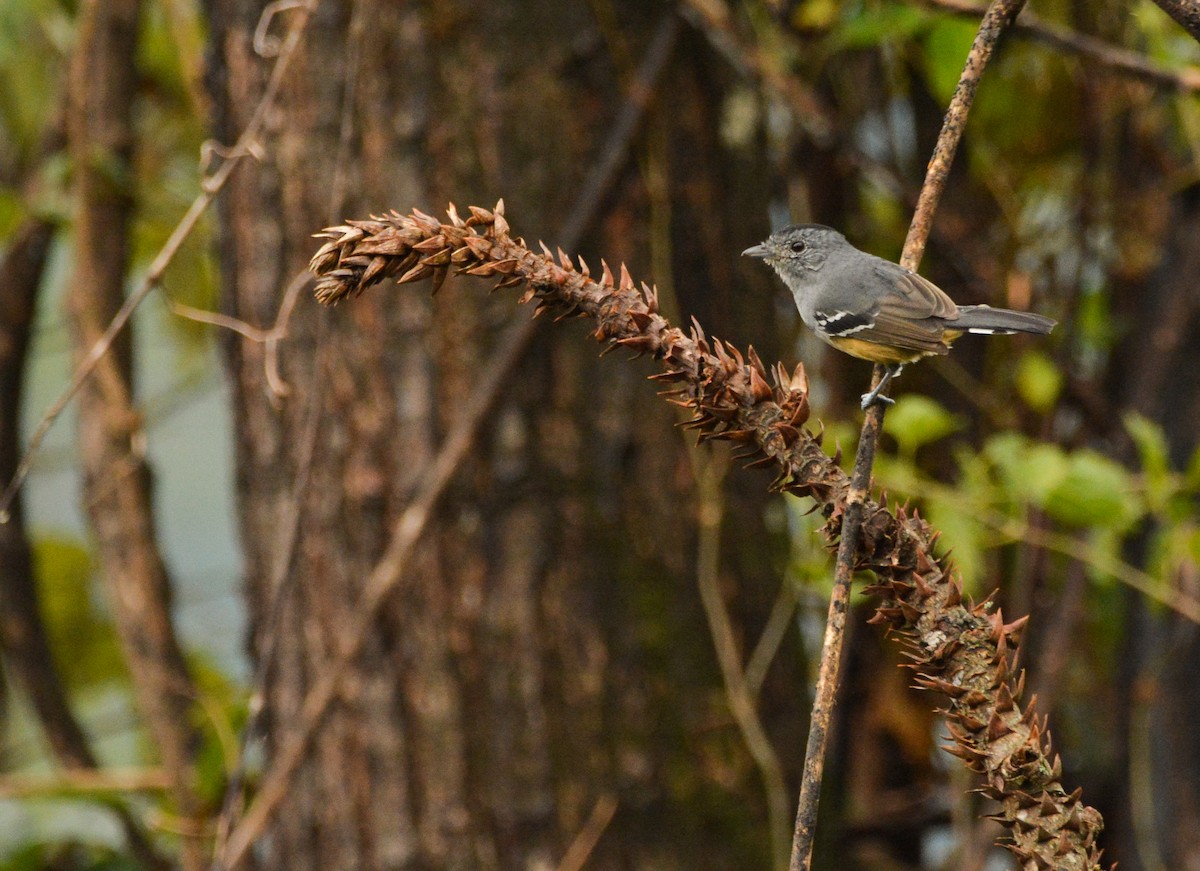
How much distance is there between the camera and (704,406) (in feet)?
2.96

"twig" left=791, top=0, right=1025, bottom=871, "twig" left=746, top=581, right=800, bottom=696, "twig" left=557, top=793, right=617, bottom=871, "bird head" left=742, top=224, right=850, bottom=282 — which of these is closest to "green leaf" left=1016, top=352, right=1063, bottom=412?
"twig" left=746, top=581, right=800, bottom=696

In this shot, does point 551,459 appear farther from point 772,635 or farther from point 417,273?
point 417,273

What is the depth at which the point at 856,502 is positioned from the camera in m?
0.84

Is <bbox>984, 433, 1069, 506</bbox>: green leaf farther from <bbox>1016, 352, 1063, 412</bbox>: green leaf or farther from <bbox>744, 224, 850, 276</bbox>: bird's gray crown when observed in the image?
<bbox>744, 224, 850, 276</bbox>: bird's gray crown

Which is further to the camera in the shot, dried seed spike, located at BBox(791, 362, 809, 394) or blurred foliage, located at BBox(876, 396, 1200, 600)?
blurred foliage, located at BBox(876, 396, 1200, 600)

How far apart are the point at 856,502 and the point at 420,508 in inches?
65.2

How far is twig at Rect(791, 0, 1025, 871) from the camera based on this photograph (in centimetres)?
75

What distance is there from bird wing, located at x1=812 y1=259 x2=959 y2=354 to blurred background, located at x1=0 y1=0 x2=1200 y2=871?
0.50m

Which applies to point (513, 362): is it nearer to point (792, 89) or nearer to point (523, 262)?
point (792, 89)

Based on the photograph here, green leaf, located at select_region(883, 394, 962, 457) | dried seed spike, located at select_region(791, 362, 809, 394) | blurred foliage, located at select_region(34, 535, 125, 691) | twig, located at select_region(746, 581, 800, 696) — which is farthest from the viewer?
blurred foliage, located at select_region(34, 535, 125, 691)

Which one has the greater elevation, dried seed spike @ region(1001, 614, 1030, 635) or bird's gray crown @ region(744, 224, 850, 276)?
bird's gray crown @ region(744, 224, 850, 276)

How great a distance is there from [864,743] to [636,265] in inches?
67.7

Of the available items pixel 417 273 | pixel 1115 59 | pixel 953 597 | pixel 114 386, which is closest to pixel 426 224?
pixel 417 273

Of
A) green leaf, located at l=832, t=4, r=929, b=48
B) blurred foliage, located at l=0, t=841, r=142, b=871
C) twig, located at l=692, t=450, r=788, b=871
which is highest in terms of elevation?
green leaf, located at l=832, t=4, r=929, b=48
